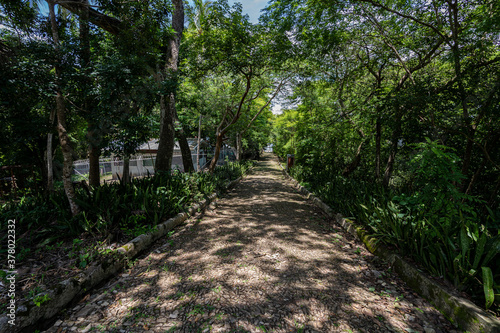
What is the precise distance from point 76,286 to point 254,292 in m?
1.94

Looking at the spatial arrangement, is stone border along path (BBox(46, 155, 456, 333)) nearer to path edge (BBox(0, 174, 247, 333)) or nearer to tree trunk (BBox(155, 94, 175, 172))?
path edge (BBox(0, 174, 247, 333))

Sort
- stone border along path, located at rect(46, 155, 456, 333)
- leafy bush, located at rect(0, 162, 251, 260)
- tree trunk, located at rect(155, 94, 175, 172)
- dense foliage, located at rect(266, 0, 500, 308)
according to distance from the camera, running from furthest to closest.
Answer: tree trunk, located at rect(155, 94, 175, 172), leafy bush, located at rect(0, 162, 251, 260), dense foliage, located at rect(266, 0, 500, 308), stone border along path, located at rect(46, 155, 456, 333)

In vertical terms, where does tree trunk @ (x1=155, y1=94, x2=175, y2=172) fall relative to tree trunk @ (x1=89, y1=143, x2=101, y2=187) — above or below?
above

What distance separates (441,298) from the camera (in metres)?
2.05

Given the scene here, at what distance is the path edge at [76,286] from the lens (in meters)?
1.70

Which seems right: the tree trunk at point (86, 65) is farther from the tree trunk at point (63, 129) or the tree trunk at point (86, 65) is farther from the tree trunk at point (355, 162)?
the tree trunk at point (355, 162)

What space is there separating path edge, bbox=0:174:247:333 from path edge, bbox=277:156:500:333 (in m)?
3.77

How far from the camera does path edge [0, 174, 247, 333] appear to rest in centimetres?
170

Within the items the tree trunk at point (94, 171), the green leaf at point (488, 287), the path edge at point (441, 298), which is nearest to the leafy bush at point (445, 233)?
the green leaf at point (488, 287)

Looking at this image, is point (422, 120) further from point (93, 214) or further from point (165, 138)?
point (93, 214)

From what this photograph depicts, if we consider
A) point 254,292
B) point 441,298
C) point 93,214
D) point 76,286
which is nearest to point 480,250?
point 441,298

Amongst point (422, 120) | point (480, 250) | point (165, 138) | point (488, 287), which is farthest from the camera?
point (165, 138)

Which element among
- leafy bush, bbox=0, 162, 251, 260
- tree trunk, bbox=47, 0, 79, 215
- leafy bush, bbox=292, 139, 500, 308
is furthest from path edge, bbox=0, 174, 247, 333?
leafy bush, bbox=292, 139, 500, 308

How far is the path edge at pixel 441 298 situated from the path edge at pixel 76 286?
12.4 ft
